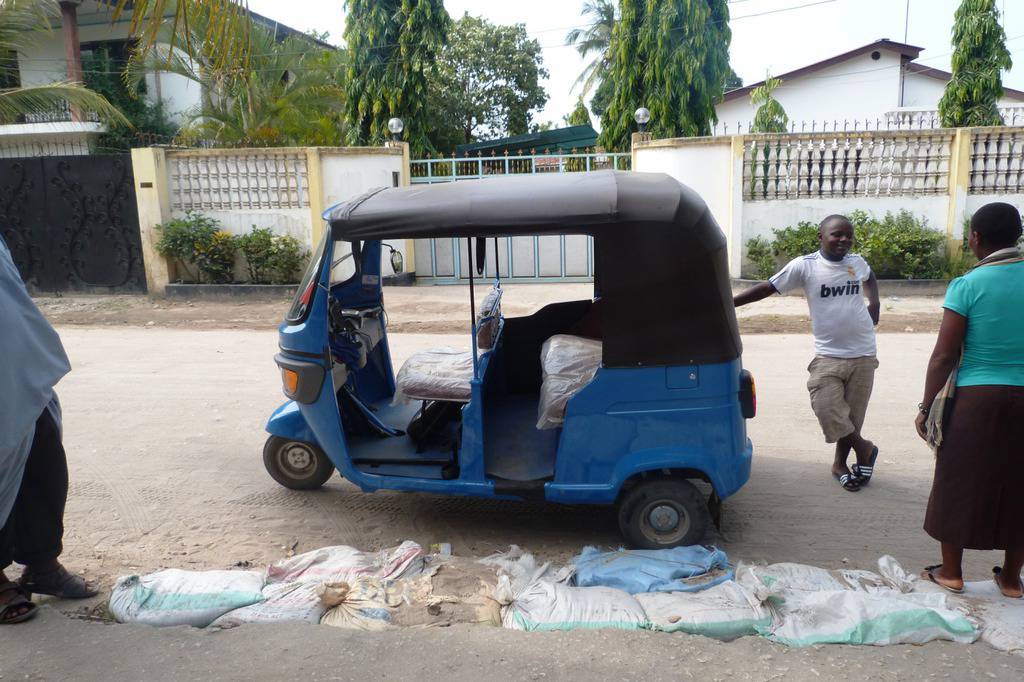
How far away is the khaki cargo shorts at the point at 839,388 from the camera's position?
491 centimetres

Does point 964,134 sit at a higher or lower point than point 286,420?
higher

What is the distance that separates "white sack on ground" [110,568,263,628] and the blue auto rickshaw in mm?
1097

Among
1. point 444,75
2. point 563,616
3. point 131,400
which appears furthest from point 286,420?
point 444,75

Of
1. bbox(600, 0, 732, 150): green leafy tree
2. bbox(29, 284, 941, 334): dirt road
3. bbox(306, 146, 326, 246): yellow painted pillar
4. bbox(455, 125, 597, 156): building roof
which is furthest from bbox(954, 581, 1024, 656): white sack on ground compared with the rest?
bbox(455, 125, 597, 156): building roof

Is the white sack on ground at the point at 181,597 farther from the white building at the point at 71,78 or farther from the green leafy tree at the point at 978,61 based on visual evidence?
the green leafy tree at the point at 978,61

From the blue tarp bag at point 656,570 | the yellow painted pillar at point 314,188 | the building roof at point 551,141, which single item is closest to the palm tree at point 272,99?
the building roof at point 551,141

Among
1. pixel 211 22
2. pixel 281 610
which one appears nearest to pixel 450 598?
pixel 281 610

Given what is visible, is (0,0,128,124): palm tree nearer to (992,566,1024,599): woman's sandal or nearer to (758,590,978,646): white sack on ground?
(758,590,978,646): white sack on ground

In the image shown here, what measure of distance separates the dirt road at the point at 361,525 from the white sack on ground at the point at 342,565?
0.41 meters

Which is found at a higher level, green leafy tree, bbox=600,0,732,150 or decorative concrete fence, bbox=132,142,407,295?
green leafy tree, bbox=600,0,732,150

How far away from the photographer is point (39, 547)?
3488 millimetres

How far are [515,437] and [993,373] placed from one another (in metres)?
2.41

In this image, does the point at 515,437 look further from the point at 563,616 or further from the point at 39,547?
the point at 39,547

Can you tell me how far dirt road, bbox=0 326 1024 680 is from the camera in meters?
2.89
